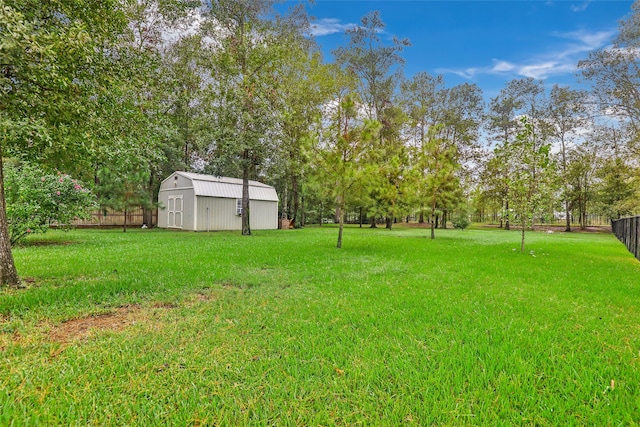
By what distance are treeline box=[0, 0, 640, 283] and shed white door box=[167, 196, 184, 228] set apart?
4.32 feet

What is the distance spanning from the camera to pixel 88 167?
17.4 feet


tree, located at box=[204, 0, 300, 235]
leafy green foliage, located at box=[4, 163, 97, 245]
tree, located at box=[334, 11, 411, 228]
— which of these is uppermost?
tree, located at box=[334, 11, 411, 228]

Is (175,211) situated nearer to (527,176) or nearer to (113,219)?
(113,219)

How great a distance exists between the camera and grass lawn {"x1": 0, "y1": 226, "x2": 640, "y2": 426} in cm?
185

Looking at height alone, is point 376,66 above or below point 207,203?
above

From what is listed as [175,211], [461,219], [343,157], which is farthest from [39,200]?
[461,219]

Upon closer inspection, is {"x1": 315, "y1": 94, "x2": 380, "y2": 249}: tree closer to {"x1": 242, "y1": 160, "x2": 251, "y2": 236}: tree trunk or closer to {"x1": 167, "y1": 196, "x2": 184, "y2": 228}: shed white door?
{"x1": 242, "y1": 160, "x2": 251, "y2": 236}: tree trunk

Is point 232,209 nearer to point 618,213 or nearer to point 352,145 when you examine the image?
point 352,145

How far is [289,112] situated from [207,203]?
8.07m

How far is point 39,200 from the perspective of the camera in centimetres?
954

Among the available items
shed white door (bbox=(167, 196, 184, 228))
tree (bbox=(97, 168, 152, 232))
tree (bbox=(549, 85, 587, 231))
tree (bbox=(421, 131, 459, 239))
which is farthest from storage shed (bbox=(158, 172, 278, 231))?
tree (bbox=(549, 85, 587, 231))

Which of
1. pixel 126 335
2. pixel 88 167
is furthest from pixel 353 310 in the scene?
pixel 88 167

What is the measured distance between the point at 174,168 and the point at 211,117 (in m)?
10.9

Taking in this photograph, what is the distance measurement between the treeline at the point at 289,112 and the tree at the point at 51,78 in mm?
27
